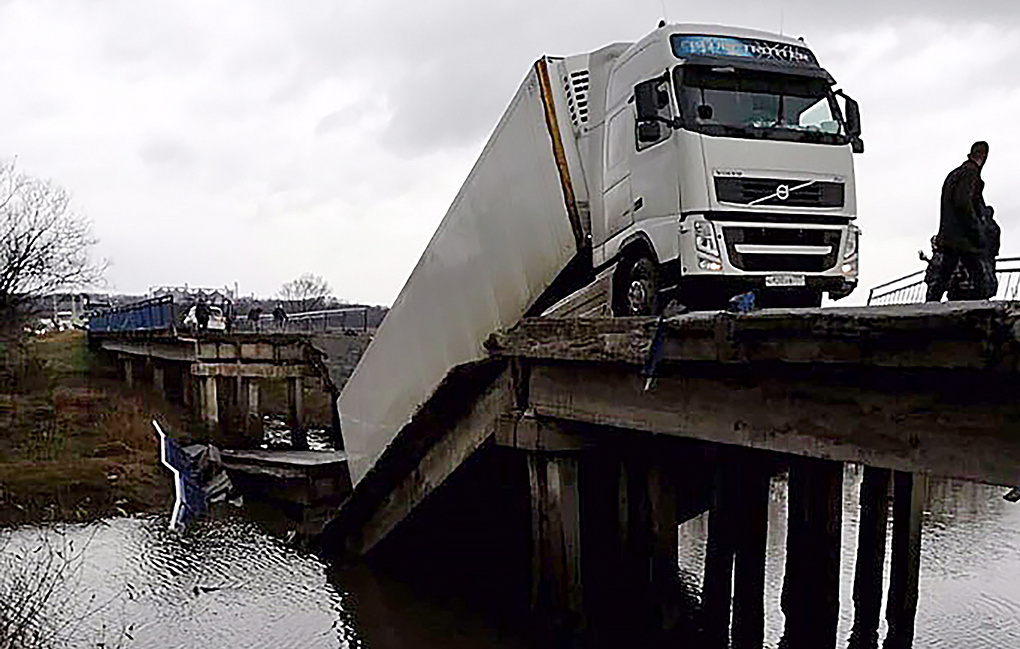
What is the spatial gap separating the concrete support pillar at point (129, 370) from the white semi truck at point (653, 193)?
28205mm

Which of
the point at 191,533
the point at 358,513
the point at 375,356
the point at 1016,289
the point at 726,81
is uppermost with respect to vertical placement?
the point at 726,81

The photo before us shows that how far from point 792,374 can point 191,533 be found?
40.9ft

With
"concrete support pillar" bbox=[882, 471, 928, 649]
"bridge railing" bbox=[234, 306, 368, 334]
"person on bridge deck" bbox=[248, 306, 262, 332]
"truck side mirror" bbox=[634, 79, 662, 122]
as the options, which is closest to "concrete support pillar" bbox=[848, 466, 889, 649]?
"concrete support pillar" bbox=[882, 471, 928, 649]

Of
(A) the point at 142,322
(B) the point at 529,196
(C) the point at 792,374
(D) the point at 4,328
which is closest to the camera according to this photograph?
(C) the point at 792,374

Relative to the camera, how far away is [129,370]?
122ft

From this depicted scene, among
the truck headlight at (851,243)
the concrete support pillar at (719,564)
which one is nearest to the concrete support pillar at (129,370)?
the concrete support pillar at (719,564)

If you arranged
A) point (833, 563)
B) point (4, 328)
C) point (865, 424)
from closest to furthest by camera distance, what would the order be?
point (865, 424) → point (833, 563) → point (4, 328)

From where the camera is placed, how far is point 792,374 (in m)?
6.03

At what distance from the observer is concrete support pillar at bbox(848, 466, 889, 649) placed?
9.72 m

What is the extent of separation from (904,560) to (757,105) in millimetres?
4525

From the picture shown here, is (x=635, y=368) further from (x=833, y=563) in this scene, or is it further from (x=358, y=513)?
(x=358, y=513)

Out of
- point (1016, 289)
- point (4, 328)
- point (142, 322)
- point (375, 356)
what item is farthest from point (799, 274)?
point (4, 328)

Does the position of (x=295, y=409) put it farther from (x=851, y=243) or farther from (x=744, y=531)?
(x=851, y=243)

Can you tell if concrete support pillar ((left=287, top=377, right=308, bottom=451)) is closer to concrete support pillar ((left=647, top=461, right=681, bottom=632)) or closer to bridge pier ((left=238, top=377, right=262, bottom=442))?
bridge pier ((left=238, top=377, right=262, bottom=442))
